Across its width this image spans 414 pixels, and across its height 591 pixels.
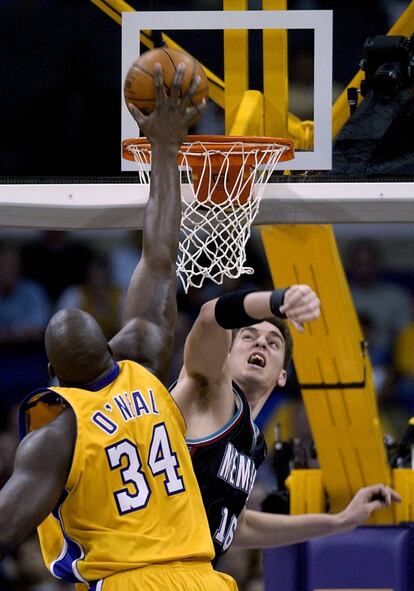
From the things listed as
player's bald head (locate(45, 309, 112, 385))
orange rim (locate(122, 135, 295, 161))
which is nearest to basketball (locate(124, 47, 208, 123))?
orange rim (locate(122, 135, 295, 161))

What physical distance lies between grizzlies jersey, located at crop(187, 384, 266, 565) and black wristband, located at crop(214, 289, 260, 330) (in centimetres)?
89

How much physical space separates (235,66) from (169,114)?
67.9 inches

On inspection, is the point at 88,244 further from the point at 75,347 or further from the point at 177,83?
the point at 75,347

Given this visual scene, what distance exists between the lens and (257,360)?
181 inches

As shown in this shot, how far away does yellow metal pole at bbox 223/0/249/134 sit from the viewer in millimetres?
5086

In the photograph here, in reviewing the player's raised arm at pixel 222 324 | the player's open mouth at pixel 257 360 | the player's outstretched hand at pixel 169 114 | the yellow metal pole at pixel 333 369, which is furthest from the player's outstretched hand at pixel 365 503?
the player's outstretched hand at pixel 169 114

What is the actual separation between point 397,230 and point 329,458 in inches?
138

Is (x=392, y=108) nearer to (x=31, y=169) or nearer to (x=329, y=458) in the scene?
(x=329, y=458)

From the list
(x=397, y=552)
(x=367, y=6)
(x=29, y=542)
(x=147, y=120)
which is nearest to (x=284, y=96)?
(x=147, y=120)

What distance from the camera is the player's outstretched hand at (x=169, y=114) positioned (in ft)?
11.5

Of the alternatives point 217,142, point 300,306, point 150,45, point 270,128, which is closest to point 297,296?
point 300,306

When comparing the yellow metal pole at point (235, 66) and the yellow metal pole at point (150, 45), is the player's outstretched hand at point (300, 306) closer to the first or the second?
the yellow metal pole at point (235, 66)

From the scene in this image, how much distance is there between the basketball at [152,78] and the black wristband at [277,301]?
77cm

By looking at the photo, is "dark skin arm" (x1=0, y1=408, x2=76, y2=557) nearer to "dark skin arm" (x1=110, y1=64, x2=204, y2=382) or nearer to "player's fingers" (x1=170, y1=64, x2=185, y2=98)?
"dark skin arm" (x1=110, y1=64, x2=204, y2=382)
